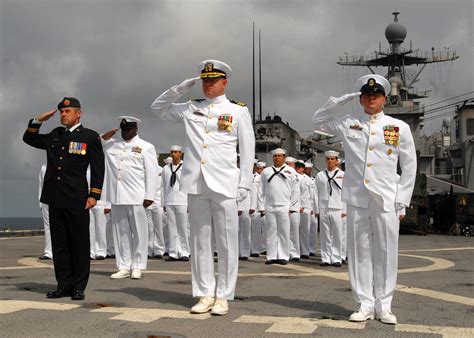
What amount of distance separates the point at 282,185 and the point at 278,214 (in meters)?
0.61

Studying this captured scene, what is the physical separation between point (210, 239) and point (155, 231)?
24.1 ft

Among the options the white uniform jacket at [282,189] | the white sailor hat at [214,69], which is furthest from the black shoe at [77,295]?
the white uniform jacket at [282,189]

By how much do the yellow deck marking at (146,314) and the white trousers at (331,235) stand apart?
6451 mm

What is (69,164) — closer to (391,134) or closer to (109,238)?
(391,134)

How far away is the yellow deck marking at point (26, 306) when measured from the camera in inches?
230

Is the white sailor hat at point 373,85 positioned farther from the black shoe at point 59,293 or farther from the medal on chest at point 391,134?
the black shoe at point 59,293

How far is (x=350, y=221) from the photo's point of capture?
19.3 feet

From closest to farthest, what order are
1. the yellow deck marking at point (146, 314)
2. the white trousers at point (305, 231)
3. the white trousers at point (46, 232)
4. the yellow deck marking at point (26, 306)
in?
the yellow deck marking at point (146, 314) < the yellow deck marking at point (26, 306) < the white trousers at point (46, 232) < the white trousers at point (305, 231)

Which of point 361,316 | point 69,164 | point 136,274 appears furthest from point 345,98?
point 136,274

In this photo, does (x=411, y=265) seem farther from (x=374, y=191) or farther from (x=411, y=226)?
(x=411, y=226)

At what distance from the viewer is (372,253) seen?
231 inches

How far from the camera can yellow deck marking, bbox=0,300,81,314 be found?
5.85 m

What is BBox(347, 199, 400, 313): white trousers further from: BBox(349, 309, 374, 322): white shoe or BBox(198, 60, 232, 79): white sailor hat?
BBox(198, 60, 232, 79): white sailor hat

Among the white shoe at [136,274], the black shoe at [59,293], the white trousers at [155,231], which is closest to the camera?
the black shoe at [59,293]
